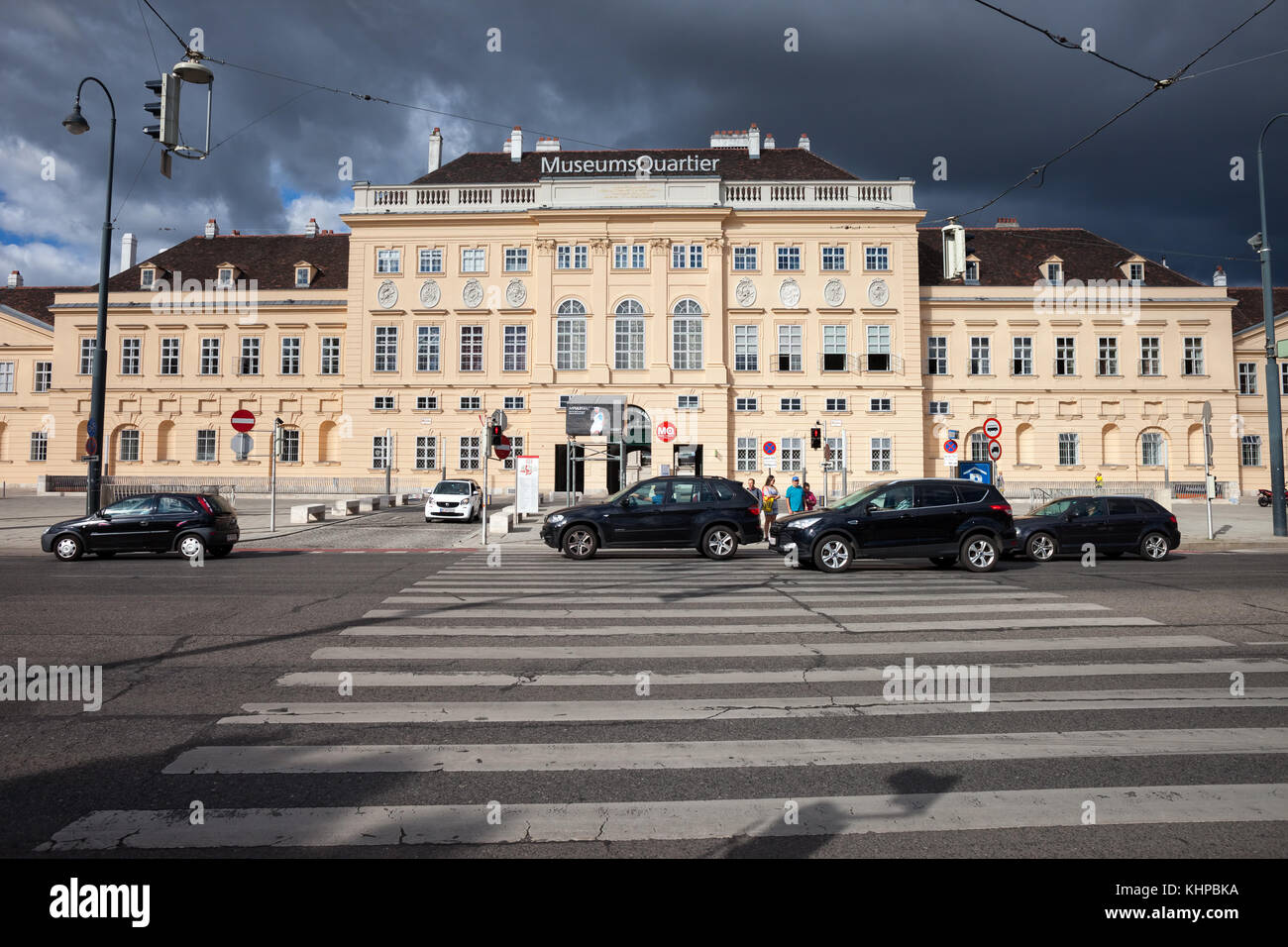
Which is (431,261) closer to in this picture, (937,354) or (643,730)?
(937,354)

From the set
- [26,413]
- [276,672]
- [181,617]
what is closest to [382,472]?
[26,413]

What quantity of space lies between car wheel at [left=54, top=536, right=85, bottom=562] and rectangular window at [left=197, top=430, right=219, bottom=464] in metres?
35.5

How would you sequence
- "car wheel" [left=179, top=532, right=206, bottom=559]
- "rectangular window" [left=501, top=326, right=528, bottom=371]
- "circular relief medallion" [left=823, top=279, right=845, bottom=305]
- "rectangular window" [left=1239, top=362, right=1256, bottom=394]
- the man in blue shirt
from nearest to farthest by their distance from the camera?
"car wheel" [left=179, top=532, right=206, bottom=559]
the man in blue shirt
"circular relief medallion" [left=823, top=279, right=845, bottom=305]
"rectangular window" [left=501, top=326, right=528, bottom=371]
"rectangular window" [left=1239, top=362, right=1256, bottom=394]

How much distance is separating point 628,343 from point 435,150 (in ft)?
72.2

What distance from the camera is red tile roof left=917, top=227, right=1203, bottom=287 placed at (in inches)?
1881

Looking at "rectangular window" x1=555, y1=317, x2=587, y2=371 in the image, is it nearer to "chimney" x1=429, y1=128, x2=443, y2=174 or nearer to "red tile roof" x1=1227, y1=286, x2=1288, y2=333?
"chimney" x1=429, y1=128, x2=443, y2=174

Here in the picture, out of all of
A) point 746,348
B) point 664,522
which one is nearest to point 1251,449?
point 746,348

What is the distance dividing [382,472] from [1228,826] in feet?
150

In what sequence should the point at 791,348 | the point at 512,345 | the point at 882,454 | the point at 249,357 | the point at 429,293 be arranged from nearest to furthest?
the point at 882,454 < the point at 791,348 < the point at 512,345 < the point at 429,293 < the point at 249,357

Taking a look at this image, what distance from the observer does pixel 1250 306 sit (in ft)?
174

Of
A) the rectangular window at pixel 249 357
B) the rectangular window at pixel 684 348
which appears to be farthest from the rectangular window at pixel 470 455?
the rectangular window at pixel 249 357

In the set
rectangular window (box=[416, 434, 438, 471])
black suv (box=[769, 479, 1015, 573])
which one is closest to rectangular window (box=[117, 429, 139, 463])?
rectangular window (box=[416, 434, 438, 471])

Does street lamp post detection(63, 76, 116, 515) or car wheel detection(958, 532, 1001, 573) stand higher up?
street lamp post detection(63, 76, 116, 515)
